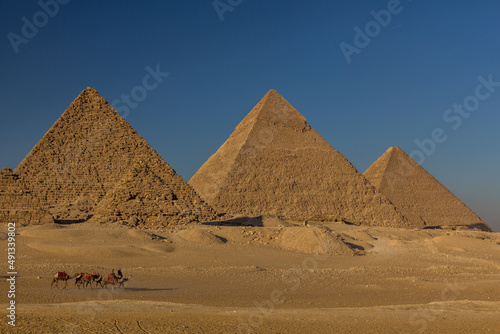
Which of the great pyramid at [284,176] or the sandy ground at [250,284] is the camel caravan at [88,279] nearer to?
the sandy ground at [250,284]

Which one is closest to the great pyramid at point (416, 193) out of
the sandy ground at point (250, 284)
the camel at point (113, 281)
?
the sandy ground at point (250, 284)

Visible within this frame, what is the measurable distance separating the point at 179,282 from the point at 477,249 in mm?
18691

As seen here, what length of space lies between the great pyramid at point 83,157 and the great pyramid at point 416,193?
128 feet

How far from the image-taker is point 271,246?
21594 millimetres

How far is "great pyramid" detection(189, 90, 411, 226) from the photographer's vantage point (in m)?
51.7

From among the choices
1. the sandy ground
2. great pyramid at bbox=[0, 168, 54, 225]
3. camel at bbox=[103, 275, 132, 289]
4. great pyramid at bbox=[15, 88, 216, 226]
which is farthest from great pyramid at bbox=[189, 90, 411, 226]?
camel at bbox=[103, 275, 132, 289]

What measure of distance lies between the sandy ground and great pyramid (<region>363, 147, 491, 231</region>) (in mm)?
40179

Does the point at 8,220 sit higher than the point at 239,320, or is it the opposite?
the point at 239,320

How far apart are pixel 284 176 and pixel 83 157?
24.6 meters

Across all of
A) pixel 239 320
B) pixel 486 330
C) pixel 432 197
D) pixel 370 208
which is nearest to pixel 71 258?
pixel 239 320

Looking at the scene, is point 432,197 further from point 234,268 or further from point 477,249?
point 234,268

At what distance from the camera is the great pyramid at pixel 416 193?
219 feet

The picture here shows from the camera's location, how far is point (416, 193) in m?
68.9

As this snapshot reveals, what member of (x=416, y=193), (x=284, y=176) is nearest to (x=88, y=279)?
(x=284, y=176)
